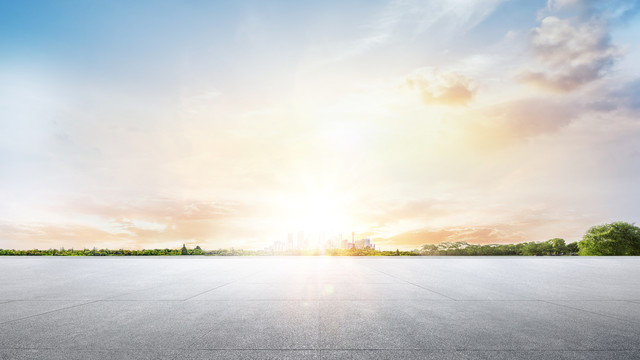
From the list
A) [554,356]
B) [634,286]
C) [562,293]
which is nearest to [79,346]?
[554,356]

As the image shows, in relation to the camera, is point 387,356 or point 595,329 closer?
point 387,356

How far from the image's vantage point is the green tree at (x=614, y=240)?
58138 millimetres

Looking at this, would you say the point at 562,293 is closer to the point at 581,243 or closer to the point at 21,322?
the point at 21,322

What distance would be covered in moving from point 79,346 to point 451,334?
19.5ft

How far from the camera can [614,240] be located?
195ft

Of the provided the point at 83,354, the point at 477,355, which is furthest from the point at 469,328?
the point at 83,354

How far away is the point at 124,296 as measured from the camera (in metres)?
10.6

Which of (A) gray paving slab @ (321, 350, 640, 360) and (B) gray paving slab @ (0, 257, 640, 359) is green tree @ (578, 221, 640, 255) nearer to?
(B) gray paving slab @ (0, 257, 640, 359)

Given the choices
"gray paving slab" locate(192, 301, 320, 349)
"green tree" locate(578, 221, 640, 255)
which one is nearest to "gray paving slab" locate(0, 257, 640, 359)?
"gray paving slab" locate(192, 301, 320, 349)

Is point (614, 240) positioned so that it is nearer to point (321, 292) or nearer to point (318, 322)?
point (321, 292)

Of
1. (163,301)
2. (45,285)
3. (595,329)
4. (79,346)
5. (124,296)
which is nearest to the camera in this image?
(79,346)

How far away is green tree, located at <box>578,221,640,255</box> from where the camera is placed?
58.1 metres

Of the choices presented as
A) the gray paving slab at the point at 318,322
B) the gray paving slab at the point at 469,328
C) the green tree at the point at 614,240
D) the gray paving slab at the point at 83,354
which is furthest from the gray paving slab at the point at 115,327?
the green tree at the point at 614,240

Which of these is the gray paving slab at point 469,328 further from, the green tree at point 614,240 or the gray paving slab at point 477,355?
the green tree at point 614,240
